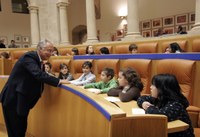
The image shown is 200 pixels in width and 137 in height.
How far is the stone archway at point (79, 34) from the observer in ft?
49.1

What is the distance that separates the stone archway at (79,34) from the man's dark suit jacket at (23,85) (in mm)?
12479

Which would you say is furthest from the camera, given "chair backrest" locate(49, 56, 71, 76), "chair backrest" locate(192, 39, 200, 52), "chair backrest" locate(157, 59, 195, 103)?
"chair backrest" locate(49, 56, 71, 76)

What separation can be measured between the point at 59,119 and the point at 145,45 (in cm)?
390

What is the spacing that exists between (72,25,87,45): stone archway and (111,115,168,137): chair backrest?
1369 centimetres

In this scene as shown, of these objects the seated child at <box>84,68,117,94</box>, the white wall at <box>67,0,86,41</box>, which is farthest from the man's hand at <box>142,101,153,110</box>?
the white wall at <box>67,0,86,41</box>

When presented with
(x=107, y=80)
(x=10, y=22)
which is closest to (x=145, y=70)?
(x=107, y=80)

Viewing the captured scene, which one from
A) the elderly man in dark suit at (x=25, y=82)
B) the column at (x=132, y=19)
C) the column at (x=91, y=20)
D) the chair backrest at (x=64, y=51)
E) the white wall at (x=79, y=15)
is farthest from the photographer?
the white wall at (x=79, y=15)

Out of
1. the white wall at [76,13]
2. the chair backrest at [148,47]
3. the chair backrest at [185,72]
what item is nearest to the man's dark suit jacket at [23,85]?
the chair backrest at [185,72]

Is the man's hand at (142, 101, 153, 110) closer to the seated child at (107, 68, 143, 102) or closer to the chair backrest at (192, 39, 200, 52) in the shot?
the seated child at (107, 68, 143, 102)

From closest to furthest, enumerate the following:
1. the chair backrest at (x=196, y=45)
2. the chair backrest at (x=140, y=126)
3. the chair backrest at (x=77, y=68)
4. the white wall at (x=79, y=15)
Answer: the chair backrest at (x=140, y=126)
the chair backrest at (x=77, y=68)
the chair backrest at (x=196, y=45)
the white wall at (x=79, y=15)

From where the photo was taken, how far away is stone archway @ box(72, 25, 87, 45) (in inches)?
590

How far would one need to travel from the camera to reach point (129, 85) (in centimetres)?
279

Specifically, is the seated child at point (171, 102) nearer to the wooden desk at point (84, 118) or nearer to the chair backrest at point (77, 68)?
the wooden desk at point (84, 118)

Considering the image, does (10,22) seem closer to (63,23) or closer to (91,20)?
(63,23)
